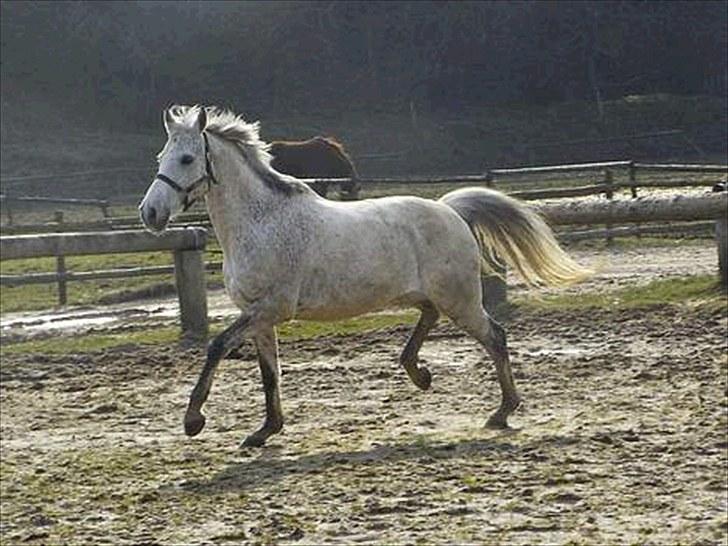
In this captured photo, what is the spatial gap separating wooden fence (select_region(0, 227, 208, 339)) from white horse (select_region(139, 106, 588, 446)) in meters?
4.14

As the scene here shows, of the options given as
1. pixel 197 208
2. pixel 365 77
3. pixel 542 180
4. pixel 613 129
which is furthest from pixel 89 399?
pixel 365 77

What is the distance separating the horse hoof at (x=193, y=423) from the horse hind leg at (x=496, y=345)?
1439 mm

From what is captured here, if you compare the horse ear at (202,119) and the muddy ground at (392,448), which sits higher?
the horse ear at (202,119)

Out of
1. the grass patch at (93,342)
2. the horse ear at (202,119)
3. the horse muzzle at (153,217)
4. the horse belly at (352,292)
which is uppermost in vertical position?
the horse ear at (202,119)

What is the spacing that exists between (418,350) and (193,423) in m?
1.40

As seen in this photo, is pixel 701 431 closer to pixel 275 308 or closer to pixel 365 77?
pixel 275 308

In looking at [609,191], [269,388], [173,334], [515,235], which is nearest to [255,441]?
[269,388]

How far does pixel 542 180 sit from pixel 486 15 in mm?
17115

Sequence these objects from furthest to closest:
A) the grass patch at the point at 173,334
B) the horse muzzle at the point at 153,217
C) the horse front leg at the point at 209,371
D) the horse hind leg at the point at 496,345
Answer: the grass patch at the point at 173,334
the horse hind leg at the point at 496,345
the horse front leg at the point at 209,371
the horse muzzle at the point at 153,217

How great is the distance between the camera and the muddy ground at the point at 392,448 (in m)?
5.43

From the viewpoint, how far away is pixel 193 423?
6934 millimetres

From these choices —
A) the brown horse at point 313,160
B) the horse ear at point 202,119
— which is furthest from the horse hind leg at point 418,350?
the brown horse at point 313,160

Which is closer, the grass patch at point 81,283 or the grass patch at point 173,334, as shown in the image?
the grass patch at point 173,334

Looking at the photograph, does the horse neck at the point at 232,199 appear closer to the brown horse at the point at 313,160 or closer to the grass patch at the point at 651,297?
the grass patch at the point at 651,297
